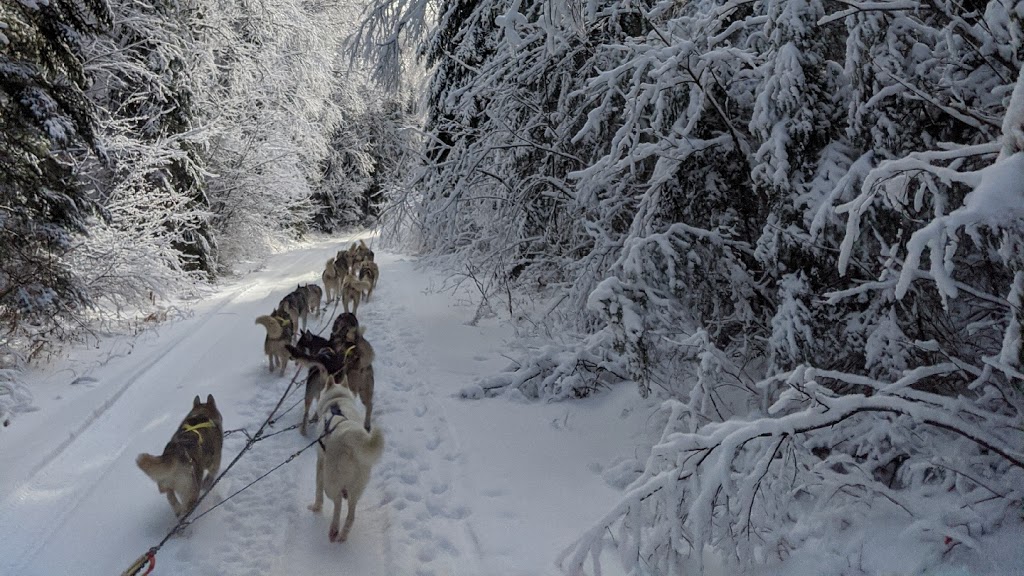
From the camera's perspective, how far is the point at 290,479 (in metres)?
4.56

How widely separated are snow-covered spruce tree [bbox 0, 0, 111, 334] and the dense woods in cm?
3

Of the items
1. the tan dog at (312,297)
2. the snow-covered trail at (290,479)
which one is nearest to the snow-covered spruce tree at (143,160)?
the snow-covered trail at (290,479)

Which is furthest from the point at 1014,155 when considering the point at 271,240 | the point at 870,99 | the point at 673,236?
the point at 271,240

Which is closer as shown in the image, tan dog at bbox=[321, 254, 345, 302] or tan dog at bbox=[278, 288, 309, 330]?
tan dog at bbox=[278, 288, 309, 330]

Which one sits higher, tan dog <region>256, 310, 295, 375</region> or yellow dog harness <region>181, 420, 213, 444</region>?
yellow dog harness <region>181, 420, 213, 444</region>

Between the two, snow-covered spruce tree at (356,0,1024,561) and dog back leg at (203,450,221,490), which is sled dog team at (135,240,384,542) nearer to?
dog back leg at (203,450,221,490)

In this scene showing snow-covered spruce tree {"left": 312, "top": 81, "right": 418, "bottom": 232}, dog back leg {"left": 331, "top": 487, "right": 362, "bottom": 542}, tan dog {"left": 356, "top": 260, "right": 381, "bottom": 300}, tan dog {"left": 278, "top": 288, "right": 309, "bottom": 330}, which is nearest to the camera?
dog back leg {"left": 331, "top": 487, "right": 362, "bottom": 542}

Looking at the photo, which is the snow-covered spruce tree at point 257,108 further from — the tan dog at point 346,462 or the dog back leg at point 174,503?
the tan dog at point 346,462

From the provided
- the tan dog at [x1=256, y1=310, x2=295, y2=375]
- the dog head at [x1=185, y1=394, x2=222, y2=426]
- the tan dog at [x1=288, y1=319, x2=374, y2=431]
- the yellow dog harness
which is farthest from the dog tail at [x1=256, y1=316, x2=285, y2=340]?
the yellow dog harness

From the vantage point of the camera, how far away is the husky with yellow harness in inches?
145

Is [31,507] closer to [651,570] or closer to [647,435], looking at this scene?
[651,570]

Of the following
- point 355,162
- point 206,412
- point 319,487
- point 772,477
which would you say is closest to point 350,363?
point 206,412

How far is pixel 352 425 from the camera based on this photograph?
3914 millimetres

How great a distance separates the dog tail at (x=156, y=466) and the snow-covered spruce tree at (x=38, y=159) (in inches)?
170
